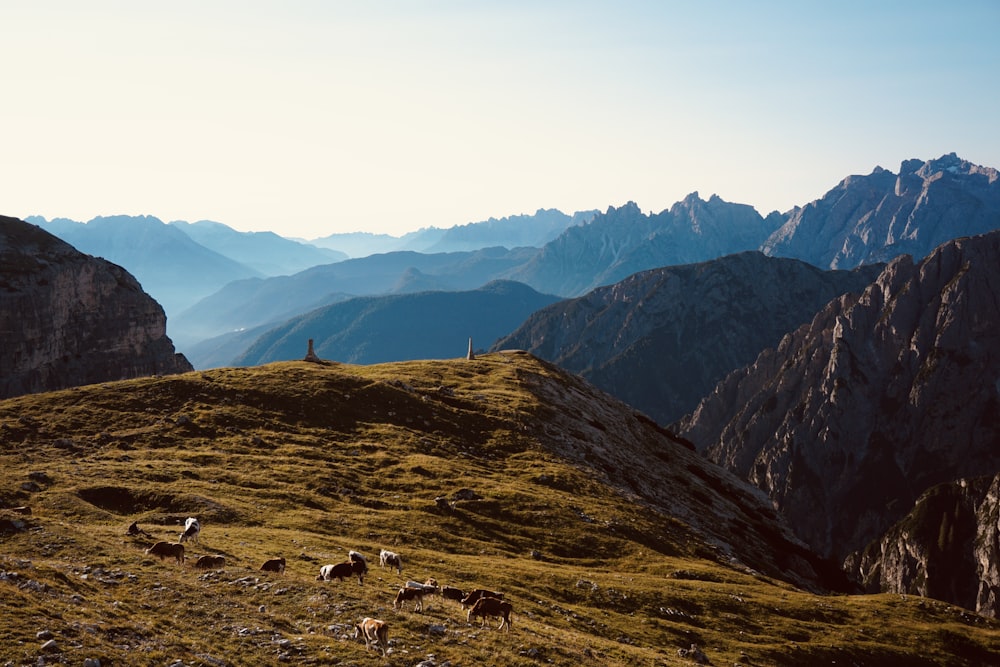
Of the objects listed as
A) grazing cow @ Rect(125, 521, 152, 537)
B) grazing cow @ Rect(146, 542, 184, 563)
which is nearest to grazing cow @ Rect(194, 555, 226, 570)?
grazing cow @ Rect(146, 542, 184, 563)

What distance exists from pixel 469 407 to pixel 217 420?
28580mm

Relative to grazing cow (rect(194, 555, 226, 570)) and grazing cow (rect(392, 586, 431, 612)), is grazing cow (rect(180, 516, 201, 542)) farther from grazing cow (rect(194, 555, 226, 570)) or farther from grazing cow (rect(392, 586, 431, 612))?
grazing cow (rect(392, 586, 431, 612))

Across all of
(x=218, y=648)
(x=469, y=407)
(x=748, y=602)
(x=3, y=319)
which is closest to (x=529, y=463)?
(x=469, y=407)

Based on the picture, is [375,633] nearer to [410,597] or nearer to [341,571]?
→ [410,597]

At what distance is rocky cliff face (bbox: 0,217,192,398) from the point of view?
6407 inches

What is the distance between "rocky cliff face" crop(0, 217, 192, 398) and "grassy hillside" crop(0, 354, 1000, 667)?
100923mm

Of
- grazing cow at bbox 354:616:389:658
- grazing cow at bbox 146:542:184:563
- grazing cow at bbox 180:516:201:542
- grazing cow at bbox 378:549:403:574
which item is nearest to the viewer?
grazing cow at bbox 354:616:389:658

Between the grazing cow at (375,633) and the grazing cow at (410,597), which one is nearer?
the grazing cow at (375,633)

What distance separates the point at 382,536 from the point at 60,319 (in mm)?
155095

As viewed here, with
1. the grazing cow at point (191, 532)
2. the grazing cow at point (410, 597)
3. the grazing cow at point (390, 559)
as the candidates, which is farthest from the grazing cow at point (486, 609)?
the grazing cow at point (191, 532)

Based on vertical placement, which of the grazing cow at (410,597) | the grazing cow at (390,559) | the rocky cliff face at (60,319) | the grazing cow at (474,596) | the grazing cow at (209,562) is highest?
the rocky cliff face at (60,319)

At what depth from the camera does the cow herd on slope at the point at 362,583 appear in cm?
2788

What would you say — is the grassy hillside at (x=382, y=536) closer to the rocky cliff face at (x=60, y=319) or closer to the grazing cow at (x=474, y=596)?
the grazing cow at (x=474, y=596)

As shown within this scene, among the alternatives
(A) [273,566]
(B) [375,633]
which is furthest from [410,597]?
(A) [273,566]
